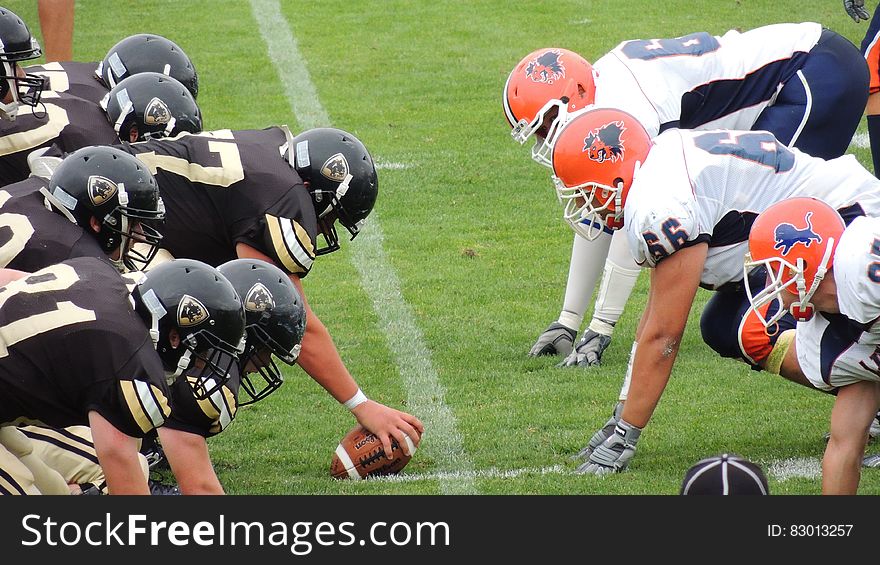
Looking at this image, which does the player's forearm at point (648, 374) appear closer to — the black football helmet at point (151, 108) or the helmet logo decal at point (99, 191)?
the helmet logo decal at point (99, 191)

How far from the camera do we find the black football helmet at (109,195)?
3.90 metres

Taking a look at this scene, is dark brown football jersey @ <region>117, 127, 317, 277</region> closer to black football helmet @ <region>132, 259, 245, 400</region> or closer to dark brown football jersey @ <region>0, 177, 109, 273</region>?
dark brown football jersey @ <region>0, 177, 109, 273</region>

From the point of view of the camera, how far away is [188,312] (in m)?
3.29

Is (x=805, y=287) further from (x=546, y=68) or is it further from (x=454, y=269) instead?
(x=454, y=269)

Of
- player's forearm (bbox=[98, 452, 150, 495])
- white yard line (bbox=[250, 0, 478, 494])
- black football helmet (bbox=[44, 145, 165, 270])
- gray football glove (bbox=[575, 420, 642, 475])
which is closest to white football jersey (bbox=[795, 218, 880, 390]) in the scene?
gray football glove (bbox=[575, 420, 642, 475])

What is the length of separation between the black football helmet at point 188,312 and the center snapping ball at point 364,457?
3.11 feet

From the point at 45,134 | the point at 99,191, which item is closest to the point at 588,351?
the point at 99,191

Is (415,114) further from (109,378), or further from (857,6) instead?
(109,378)

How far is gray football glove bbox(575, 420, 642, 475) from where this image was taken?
164 inches

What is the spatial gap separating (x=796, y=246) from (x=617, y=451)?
3.56 ft

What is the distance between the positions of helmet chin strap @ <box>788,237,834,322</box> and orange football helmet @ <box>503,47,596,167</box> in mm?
1314

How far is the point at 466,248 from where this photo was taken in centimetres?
686
